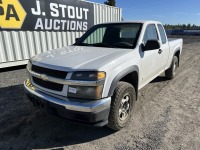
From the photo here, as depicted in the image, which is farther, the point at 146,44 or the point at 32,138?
the point at 146,44

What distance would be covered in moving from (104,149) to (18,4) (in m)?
6.75

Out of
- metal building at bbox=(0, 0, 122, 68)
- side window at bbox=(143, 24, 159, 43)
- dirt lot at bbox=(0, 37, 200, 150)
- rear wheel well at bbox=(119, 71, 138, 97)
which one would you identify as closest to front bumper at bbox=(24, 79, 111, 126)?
dirt lot at bbox=(0, 37, 200, 150)

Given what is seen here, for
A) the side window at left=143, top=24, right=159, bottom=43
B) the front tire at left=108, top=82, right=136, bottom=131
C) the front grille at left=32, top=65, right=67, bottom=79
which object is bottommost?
the front tire at left=108, top=82, right=136, bottom=131

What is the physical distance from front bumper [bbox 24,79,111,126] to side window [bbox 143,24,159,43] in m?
1.89

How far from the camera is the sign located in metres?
6.84

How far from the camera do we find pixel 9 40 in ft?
22.4

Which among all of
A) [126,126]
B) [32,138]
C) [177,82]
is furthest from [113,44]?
[177,82]

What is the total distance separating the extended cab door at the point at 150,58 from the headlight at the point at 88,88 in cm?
135

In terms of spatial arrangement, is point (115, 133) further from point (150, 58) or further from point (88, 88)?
point (150, 58)

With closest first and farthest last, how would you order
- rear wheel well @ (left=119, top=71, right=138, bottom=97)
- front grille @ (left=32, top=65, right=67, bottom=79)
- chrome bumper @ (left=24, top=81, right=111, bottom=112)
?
chrome bumper @ (left=24, top=81, right=111, bottom=112), front grille @ (left=32, top=65, right=67, bottom=79), rear wheel well @ (left=119, top=71, right=138, bottom=97)

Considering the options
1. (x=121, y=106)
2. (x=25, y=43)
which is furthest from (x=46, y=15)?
(x=121, y=106)

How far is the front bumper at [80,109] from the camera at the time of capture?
93.1 inches

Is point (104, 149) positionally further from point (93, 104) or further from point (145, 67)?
point (145, 67)

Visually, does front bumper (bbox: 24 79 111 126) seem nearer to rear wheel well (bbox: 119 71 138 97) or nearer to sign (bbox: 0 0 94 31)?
rear wheel well (bbox: 119 71 138 97)
